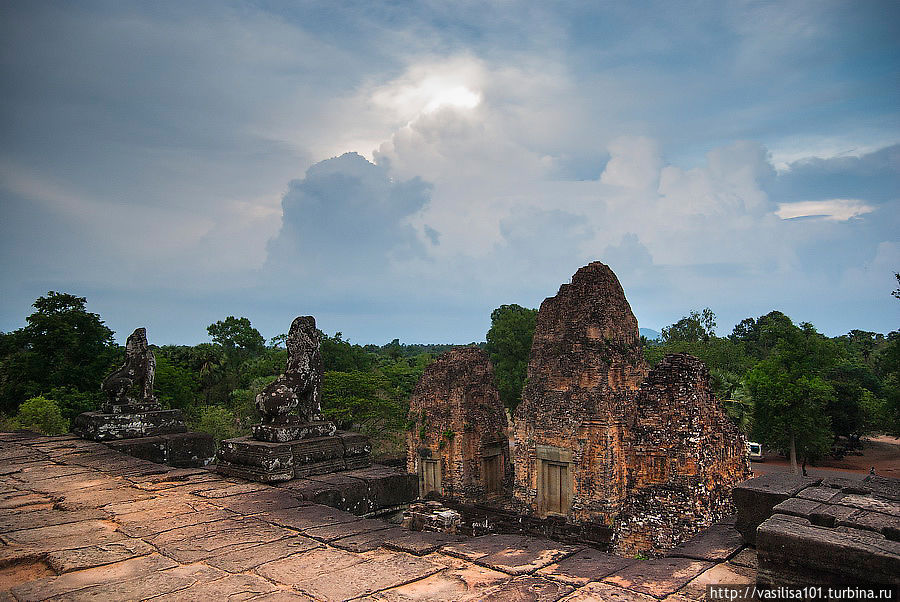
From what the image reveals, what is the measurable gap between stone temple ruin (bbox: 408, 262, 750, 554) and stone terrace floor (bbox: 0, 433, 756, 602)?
594 centimetres

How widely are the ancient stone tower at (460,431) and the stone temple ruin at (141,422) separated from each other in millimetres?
8409

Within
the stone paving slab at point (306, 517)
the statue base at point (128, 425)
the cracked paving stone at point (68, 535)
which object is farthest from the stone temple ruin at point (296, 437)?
the statue base at point (128, 425)

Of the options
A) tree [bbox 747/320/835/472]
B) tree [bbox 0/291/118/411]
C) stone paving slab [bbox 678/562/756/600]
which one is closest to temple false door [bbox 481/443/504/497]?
tree [bbox 747/320/835/472]

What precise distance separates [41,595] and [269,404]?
9.77 feet

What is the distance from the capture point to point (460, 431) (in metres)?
15.4

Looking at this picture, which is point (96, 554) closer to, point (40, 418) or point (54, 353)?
point (40, 418)

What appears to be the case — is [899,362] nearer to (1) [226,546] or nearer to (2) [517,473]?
(2) [517,473]

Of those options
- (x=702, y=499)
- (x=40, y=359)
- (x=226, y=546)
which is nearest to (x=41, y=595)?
(x=226, y=546)

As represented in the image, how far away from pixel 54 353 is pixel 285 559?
77.4 feet

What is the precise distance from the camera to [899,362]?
22.0m

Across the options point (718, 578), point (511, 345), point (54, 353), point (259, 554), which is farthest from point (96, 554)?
point (511, 345)

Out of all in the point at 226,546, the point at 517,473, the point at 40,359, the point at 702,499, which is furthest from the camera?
the point at 40,359

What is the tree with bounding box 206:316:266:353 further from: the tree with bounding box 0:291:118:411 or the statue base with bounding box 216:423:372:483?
the statue base with bounding box 216:423:372:483

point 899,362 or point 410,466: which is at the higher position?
point 899,362
